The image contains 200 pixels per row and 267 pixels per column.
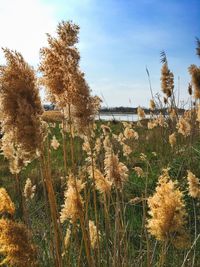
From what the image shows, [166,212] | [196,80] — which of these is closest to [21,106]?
[166,212]

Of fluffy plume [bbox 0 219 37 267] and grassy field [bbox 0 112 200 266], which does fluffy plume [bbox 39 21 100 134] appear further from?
fluffy plume [bbox 0 219 37 267]

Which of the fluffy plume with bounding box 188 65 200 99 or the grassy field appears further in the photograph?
the fluffy plume with bounding box 188 65 200 99

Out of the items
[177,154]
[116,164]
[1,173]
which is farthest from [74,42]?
[1,173]

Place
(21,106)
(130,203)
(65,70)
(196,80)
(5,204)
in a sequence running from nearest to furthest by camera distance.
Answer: (21,106)
(5,204)
(65,70)
(130,203)
(196,80)

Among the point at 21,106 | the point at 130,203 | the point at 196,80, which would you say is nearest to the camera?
the point at 21,106

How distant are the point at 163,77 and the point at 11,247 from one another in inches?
279

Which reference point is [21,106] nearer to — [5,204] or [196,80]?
[5,204]

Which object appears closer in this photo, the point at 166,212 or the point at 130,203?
the point at 166,212

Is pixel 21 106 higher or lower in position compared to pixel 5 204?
higher

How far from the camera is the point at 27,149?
5.84 ft

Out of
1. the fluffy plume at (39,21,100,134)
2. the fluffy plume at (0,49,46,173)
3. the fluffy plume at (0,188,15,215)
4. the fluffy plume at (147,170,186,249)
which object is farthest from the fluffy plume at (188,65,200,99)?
the fluffy plume at (0,188,15,215)

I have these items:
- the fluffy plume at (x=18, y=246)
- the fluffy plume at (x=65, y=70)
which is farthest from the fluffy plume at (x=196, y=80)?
the fluffy plume at (x=18, y=246)

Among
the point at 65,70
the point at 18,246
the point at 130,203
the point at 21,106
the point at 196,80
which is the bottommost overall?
the point at 130,203

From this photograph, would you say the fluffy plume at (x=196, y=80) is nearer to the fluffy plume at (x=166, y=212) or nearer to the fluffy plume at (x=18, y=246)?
the fluffy plume at (x=166, y=212)
